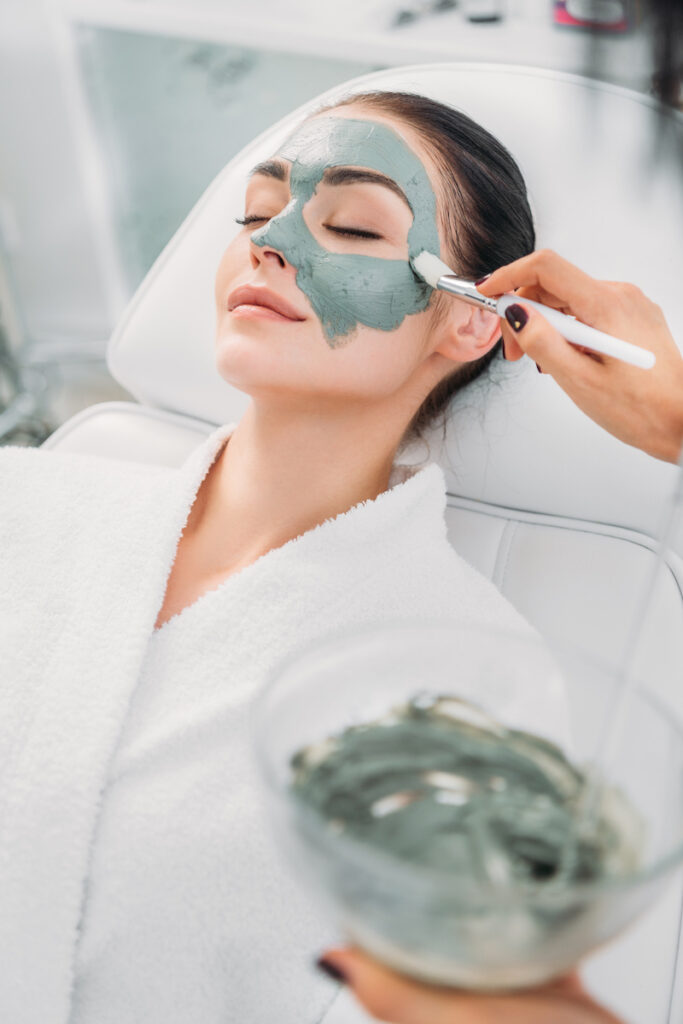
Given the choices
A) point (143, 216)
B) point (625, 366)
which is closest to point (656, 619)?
point (625, 366)

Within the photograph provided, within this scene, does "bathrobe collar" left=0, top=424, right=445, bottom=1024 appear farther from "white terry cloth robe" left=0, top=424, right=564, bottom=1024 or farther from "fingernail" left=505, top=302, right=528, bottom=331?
"fingernail" left=505, top=302, right=528, bottom=331

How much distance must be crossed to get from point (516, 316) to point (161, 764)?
1.81ft

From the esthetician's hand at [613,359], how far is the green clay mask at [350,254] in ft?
0.40

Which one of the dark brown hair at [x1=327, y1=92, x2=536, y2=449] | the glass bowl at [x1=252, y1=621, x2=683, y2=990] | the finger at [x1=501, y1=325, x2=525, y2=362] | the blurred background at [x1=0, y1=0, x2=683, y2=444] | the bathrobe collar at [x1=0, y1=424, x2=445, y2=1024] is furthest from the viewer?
the blurred background at [x1=0, y1=0, x2=683, y2=444]

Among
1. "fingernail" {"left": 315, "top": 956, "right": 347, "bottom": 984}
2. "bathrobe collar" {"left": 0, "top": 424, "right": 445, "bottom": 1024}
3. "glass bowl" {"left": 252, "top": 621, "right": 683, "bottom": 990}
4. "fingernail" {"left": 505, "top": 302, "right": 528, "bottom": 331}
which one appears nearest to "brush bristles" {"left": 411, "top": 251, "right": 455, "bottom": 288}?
"fingernail" {"left": 505, "top": 302, "right": 528, "bottom": 331}

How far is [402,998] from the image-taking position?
17.6 inches

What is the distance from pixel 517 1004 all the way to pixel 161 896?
1.46 feet

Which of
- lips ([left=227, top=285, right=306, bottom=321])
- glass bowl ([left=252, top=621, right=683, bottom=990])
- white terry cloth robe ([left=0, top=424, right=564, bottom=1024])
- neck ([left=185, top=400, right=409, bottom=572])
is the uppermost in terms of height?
lips ([left=227, top=285, right=306, bottom=321])

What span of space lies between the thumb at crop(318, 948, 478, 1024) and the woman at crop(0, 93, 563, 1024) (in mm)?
359

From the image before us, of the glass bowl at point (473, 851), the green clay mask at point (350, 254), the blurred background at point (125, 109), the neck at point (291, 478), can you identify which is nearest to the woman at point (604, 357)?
the green clay mask at point (350, 254)

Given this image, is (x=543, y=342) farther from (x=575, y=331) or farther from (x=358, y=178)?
(x=358, y=178)

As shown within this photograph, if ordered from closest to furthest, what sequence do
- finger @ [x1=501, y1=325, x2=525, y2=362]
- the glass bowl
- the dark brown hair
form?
the glass bowl
finger @ [x1=501, y1=325, x2=525, y2=362]
the dark brown hair

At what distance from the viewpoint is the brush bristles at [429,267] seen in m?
0.95

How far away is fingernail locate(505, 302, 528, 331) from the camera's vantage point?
84 centimetres
